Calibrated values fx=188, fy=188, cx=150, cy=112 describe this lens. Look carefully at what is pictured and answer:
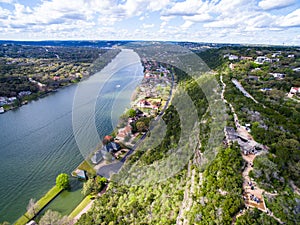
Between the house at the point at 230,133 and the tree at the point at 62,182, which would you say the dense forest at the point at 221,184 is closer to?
the house at the point at 230,133

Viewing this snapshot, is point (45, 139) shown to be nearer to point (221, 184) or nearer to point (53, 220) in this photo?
point (53, 220)

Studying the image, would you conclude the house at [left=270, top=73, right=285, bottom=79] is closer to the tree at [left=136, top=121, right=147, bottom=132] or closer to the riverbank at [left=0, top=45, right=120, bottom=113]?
the tree at [left=136, top=121, right=147, bottom=132]

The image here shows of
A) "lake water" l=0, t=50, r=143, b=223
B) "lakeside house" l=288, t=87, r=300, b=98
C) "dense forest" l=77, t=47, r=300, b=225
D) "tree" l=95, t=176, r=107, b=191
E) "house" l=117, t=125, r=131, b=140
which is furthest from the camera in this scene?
"house" l=117, t=125, r=131, b=140

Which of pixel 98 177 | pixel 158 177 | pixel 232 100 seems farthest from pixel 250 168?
pixel 98 177

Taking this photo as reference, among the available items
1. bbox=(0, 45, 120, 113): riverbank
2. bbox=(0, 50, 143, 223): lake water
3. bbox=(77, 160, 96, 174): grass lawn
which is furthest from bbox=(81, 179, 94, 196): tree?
bbox=(0, 45, 120, 113): riverbank

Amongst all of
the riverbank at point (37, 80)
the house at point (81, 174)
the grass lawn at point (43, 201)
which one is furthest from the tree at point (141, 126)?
the riverbank at point (37, 80)

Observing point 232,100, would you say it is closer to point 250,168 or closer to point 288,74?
point 250,168

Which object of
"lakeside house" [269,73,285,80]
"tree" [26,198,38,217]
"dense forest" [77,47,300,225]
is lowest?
"tree" [26,198,38,217]

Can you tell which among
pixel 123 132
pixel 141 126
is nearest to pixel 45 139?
pixel 123 132
